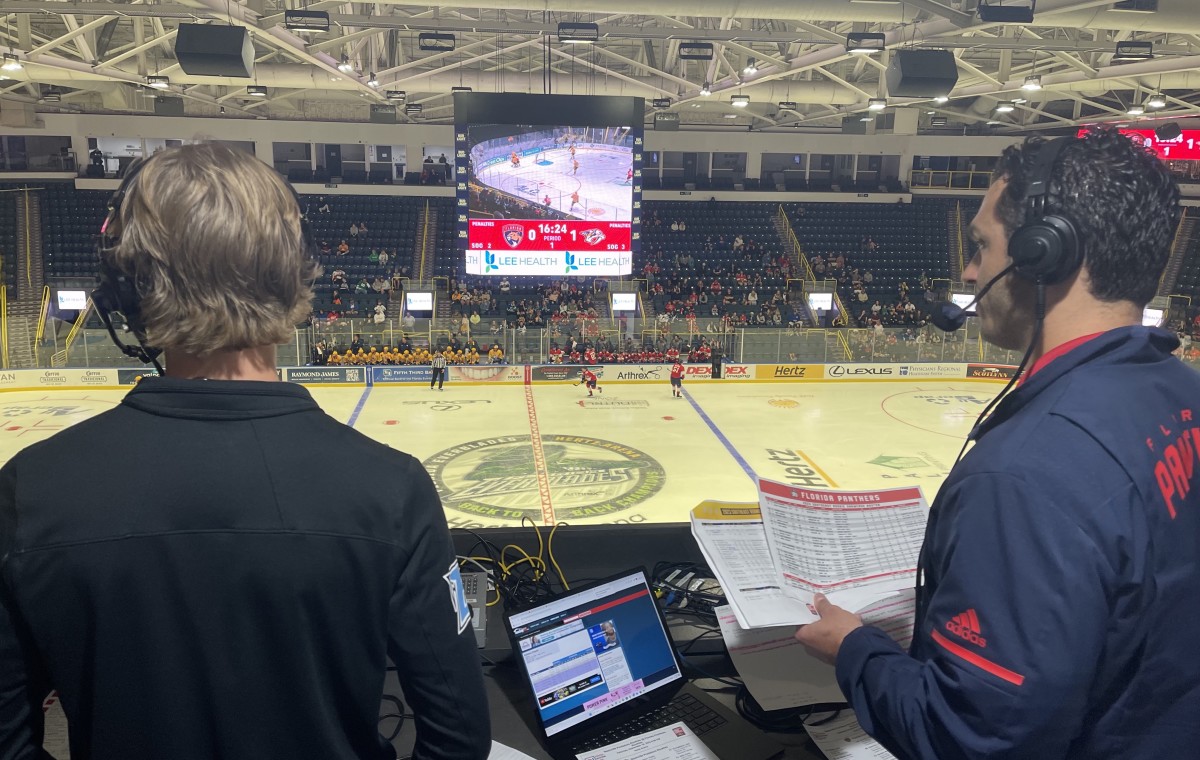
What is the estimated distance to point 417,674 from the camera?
1287mm

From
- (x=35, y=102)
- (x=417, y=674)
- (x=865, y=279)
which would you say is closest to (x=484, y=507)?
(x=417, y=674)

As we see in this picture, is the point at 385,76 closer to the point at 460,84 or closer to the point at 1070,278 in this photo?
the point at 460,84

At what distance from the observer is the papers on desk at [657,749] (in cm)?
215

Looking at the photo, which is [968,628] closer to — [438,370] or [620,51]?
[438,370]

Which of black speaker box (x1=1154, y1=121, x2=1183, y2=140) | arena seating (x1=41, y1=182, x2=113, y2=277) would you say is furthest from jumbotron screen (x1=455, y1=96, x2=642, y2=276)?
arena seating (x1=41, y1=182, x2=113, y2=277)

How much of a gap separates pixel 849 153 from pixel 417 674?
31.7m

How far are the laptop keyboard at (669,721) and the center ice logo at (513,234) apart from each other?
11458 mm

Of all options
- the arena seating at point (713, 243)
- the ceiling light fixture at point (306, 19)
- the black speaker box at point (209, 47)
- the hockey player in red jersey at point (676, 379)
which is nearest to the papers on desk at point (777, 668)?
the black speaker box at point (209, 47)

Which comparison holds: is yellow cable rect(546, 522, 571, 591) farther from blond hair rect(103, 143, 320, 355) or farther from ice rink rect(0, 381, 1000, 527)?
ice rink rect(0, 381, 1000, 527)

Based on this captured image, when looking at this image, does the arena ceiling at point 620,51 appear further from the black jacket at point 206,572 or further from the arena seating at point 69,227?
the black jacket at point 206,572

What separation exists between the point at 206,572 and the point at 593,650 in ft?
4.65

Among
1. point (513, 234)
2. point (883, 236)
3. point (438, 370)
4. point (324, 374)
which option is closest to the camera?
point (513, 234)

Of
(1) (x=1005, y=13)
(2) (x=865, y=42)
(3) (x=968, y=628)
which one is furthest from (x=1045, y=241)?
(2) (x=865, y=42)

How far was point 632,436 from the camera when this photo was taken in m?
14.5
